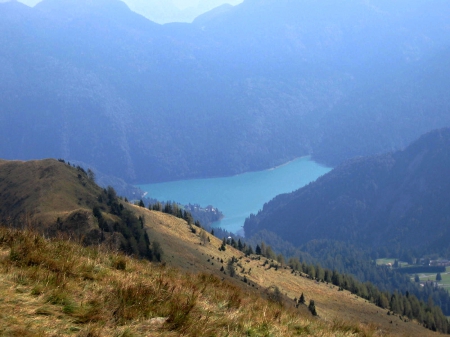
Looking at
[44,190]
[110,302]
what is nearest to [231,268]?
[44,190]

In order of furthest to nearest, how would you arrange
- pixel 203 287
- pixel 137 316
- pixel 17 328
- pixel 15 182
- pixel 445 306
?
pixel 445 306, pixel 15 182, pixel 203 287, pixel 137 316, pixel 17 328

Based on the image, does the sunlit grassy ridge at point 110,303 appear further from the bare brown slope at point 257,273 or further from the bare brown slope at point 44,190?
the bare brown slope at point 257,273

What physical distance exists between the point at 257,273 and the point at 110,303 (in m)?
41.5

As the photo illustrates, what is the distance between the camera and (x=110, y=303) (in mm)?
6531

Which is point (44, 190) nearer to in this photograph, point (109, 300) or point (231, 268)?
point (231, 268)

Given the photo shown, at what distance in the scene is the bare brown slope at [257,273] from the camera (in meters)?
38.0

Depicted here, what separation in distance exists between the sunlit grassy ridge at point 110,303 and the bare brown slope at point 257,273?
88.8 feet

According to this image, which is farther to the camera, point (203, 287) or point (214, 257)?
point (214, 257)

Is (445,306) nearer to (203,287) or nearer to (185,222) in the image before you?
(185,222)

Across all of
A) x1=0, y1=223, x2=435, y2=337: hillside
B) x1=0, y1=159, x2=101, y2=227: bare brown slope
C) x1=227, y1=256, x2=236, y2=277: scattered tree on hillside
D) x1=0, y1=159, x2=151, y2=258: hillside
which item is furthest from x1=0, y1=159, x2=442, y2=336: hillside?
x1=227, y1=256, x2=236, y2=277: scattered tree on hillside

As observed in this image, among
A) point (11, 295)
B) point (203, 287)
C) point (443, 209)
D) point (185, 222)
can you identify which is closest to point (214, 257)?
point (185, 222)

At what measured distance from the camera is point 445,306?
120 metres

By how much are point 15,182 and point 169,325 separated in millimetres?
43379

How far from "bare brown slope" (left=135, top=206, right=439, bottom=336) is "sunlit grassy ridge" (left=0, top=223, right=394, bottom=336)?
27.1 meters
